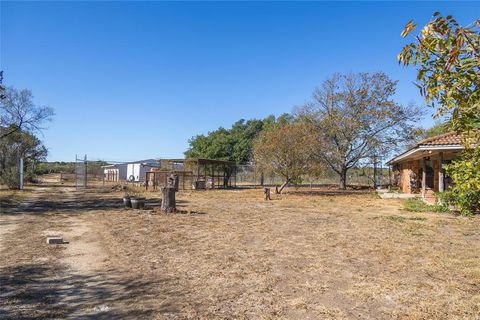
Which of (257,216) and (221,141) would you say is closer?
(257,216)

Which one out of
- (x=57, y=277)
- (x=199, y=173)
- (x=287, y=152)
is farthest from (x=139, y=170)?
(x=57, y=277)

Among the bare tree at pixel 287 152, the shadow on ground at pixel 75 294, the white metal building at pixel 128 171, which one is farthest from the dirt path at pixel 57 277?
the white metal building at pixel 128 171

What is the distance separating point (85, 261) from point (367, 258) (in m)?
5.09

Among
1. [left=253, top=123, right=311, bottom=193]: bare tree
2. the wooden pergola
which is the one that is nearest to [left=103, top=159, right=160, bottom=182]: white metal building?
the wooden pergola

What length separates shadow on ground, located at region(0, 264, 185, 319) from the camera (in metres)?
4.27

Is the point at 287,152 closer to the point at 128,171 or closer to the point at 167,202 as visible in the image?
the point at 167,202

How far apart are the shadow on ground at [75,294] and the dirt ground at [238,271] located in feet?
0.05

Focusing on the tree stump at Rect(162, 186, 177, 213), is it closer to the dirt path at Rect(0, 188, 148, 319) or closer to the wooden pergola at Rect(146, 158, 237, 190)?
the dirt path at Rect(0, 188, 148, 319)

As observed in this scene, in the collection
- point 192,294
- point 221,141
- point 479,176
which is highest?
point 221,141

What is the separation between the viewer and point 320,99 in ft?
112

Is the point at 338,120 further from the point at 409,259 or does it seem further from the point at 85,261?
the point at 85,261

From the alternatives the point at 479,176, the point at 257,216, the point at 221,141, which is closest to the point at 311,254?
the point at 479,176

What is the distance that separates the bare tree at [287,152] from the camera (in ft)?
85.2

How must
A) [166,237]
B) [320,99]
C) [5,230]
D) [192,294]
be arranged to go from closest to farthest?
[192,294]
[166,237]
[5,230]
[320,99]
